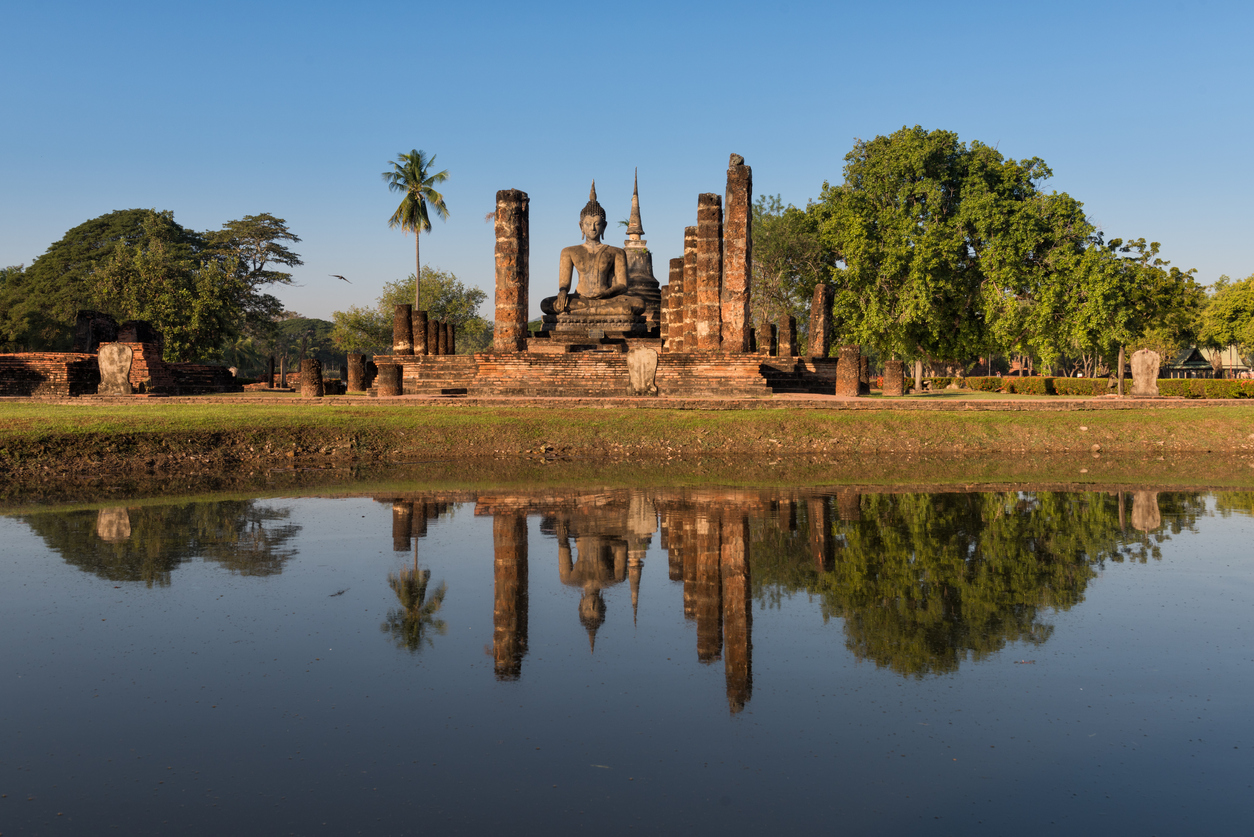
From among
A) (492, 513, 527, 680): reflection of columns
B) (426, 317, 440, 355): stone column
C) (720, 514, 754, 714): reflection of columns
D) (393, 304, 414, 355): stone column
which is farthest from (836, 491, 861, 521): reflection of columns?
(426, 317, 440, 355): stone column

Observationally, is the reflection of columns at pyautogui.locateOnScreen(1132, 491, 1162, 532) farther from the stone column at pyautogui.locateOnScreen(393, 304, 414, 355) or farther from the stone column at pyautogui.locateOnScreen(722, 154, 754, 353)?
the stone column at pyautogui.locateOnScreen(393, 304, 414, 355)

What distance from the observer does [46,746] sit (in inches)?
145

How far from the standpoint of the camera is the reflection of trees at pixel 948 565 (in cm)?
510

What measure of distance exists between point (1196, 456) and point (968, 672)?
13.0 m

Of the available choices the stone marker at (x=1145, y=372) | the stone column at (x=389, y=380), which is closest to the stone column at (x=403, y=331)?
the stone column at (x=389, y=380)

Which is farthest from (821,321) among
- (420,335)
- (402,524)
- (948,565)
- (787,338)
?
(948,565)

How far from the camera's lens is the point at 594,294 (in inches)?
1035

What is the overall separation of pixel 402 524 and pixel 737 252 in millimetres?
15776

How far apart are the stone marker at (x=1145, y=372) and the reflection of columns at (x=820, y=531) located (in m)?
16.0

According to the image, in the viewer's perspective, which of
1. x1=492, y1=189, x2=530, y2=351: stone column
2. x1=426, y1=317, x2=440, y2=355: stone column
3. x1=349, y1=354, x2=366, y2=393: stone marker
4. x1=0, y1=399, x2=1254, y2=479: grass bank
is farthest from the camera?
x1=426, y1=317, x2=440, y2=355: stone column

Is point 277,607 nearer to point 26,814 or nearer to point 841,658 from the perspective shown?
point 26,814

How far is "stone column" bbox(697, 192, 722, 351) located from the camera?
22.3 m

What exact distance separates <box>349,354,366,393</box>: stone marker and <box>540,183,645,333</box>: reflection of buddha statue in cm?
538

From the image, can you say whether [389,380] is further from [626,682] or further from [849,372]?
[626,682]
